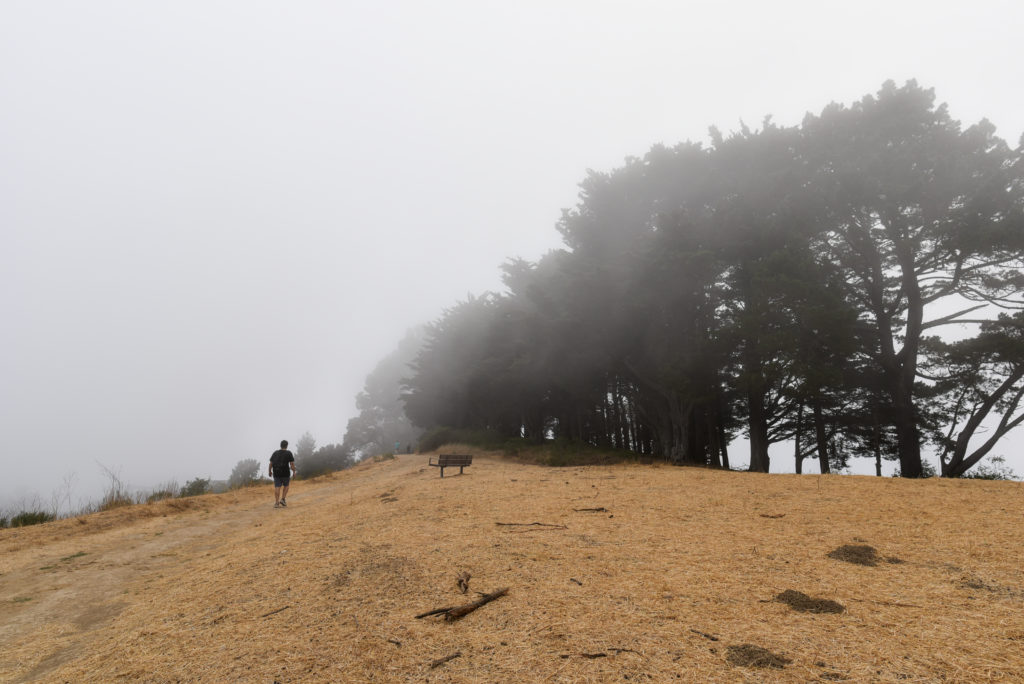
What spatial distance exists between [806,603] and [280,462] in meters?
14.4

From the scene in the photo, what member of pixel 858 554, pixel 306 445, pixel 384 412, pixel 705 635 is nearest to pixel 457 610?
pixel 705 635

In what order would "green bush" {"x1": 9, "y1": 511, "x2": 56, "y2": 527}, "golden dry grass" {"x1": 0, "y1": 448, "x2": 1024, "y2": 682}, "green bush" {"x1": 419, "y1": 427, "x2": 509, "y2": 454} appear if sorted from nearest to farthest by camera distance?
"golden dry grass" {"x1": 0, "y1": 448, "x2": 1024, "y2": 682}, "green bush" {"x1": 9, "y1": 511, "x2": 56, "y2": 527}, "green bush" {"x1": 419, "y1": 427, "x2": 509, "y2": 454}

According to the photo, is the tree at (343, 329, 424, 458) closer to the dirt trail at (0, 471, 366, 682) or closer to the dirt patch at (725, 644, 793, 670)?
the dirt trail at (0, 471, 366, 682)

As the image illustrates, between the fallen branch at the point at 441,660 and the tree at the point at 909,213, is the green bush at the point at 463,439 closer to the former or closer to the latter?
the tree at the point at 909,213

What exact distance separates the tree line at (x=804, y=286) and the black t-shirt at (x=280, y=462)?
12.0m

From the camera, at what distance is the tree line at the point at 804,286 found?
1582 cm

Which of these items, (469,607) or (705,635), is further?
(469,607)

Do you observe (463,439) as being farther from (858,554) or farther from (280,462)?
(858,554)

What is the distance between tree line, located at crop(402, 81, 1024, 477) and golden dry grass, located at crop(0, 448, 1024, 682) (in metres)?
8.03

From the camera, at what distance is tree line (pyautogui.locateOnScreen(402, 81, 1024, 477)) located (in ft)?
51.9

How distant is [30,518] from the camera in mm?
13758

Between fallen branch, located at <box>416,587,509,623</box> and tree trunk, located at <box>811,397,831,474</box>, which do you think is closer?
fallen branch, located at <box>416,587,509,623</box>

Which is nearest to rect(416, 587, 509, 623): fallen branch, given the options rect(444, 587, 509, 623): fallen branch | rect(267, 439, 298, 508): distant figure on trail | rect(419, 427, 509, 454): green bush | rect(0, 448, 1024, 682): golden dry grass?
rect(444, 587, 509, 623): fallen branch

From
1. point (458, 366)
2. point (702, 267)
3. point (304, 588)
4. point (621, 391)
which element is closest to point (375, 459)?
point (458, 366)
